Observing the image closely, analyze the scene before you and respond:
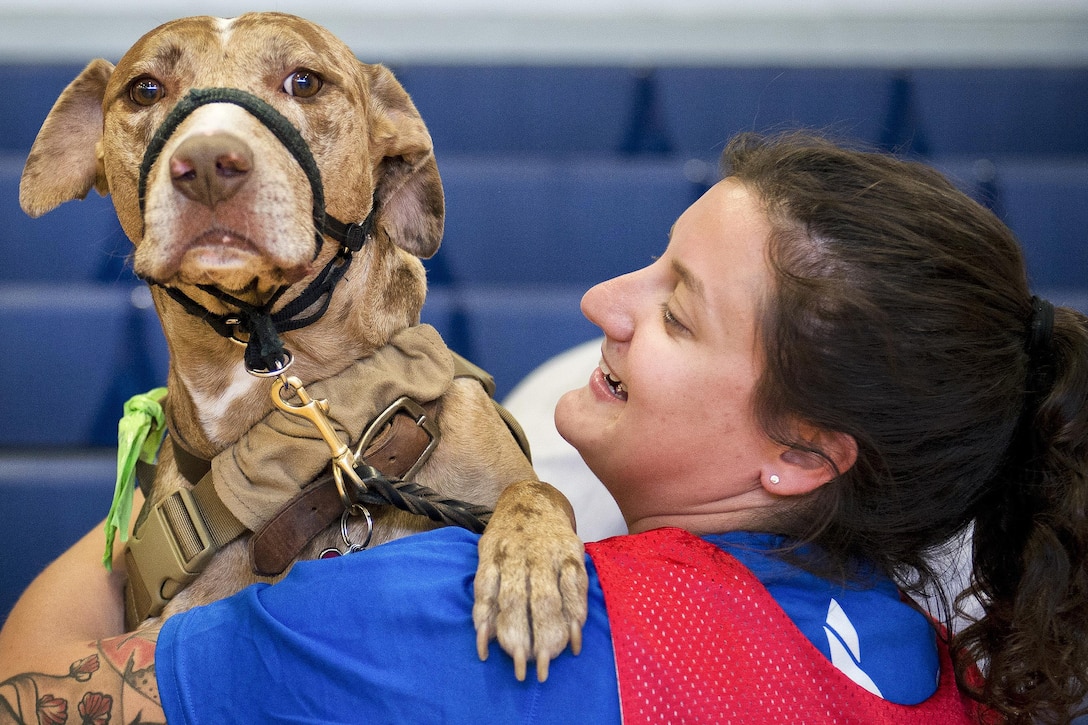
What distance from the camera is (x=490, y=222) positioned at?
3.23 metres

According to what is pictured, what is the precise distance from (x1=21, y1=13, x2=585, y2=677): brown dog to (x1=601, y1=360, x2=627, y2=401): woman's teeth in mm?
174

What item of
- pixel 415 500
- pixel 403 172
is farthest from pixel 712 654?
pixel 403 172

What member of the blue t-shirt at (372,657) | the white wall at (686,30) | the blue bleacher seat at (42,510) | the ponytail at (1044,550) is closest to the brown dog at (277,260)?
the blue t-shirt at (372,657)

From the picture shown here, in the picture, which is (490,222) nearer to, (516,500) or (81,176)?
(81,176)

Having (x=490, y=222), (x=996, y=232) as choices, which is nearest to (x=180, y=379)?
(x=996, y=232)

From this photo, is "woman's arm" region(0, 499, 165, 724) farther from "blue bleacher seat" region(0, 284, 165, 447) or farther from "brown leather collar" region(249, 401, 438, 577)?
"blue bleacher seat" region(0, 284, 165, 447)

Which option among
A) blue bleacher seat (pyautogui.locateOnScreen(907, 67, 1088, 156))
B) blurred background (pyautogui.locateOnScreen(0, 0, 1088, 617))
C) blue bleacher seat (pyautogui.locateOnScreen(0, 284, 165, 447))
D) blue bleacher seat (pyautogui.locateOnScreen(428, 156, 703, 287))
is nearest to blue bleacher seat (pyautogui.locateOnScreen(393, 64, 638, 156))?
blurred background (pyautogui.locateOnScreen(0, 0, 1088, 617))

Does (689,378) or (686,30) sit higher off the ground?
(686,30)

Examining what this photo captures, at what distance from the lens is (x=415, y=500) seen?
1.26 meters

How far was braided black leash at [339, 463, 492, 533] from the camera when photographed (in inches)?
49.7

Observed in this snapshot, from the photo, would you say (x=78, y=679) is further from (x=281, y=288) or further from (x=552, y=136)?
(x=552, y=136)

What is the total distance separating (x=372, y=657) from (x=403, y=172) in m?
0.89

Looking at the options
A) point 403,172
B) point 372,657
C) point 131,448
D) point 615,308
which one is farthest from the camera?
point 403,172

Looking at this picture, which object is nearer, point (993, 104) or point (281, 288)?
point (281, 288)
